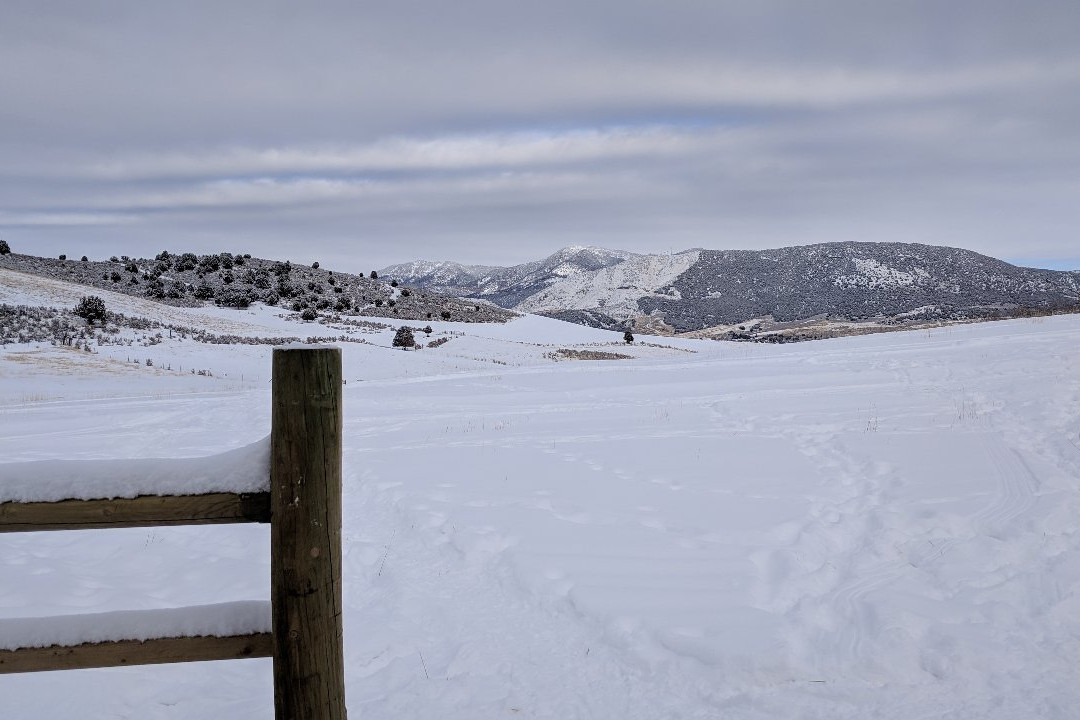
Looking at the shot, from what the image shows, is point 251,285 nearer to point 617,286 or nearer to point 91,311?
point 91,311

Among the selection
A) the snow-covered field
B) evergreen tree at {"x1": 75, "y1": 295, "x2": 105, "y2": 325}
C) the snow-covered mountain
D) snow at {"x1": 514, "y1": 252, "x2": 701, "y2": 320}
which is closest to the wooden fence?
the snow-covered field

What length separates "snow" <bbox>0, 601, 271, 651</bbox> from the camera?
2.28 metres

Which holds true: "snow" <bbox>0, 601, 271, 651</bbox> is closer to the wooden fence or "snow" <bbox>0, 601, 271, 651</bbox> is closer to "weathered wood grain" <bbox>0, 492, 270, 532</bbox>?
the wooden fence

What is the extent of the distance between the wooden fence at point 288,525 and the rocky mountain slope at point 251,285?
40.6 metres

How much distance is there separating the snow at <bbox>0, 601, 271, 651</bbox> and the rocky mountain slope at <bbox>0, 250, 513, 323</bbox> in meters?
40.5

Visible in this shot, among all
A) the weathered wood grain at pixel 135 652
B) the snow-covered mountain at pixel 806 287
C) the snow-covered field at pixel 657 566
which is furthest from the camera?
the snow-covered mountain at pixel 806 287

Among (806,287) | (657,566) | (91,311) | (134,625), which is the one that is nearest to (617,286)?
(806,287)

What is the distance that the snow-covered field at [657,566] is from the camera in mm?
3795

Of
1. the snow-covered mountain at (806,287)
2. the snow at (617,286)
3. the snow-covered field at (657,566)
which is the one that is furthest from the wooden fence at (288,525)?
the snow at (617,286)

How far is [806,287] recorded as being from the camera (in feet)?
324

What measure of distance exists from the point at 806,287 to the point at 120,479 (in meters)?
106

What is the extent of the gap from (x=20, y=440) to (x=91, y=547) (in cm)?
614

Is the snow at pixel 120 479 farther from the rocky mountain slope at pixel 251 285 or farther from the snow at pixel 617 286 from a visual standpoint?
the snow at pixel 617 286

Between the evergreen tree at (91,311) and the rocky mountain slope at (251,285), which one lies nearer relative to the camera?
the evergreen tree at (91,311)
